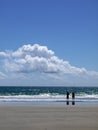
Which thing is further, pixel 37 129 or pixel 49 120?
pixel 49 120

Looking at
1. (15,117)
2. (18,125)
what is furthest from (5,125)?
(15,117)

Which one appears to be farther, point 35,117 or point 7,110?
point 7,110

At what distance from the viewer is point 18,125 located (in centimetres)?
1402

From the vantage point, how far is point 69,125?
46.3ft

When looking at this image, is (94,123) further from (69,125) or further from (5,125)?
(5,125)

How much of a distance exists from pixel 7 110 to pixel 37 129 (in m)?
6.77

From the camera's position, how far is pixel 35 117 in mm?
16703

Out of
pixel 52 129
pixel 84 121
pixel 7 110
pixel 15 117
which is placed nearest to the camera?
pixel 52 129

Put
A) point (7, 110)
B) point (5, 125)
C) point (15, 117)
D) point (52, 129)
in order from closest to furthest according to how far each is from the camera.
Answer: point (52, 129)
point (5, 125)
point (15, 117)
point (7, 110)

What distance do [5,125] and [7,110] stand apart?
567cm

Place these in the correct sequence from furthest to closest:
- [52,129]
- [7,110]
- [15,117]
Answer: [7,110] < [15,117] < [52,129]

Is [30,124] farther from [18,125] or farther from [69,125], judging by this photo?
[69,125]

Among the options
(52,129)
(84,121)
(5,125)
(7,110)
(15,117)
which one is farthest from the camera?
(7,110)

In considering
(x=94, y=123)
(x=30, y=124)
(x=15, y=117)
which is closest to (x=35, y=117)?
(x=15, y=117)
